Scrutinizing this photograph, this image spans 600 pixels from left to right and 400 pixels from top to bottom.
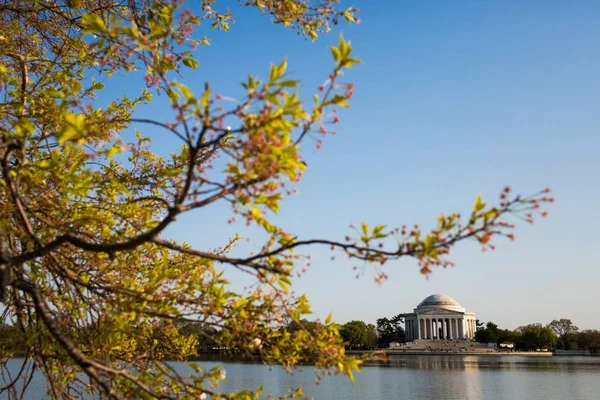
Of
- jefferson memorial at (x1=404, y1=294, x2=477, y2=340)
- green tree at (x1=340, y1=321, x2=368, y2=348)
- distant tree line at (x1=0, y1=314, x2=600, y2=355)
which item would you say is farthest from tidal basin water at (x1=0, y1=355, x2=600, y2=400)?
jefferson memorial at (x1=404, y1=294, x2=477, y2=340)

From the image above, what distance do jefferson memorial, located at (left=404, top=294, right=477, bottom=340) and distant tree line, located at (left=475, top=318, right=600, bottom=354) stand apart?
385 centimetres

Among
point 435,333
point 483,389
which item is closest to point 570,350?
point 435,333

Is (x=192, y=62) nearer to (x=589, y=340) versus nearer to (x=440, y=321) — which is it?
(x=589, y=340)

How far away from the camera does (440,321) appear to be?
126438mm

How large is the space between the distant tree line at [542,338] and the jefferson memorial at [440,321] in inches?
152

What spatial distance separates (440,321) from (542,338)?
74.9 feet

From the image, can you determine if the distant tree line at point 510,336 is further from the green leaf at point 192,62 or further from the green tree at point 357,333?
the green leaf at point 192,62

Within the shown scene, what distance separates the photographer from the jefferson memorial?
124 metres

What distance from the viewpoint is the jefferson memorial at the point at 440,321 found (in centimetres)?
12356

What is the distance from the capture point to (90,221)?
448cm

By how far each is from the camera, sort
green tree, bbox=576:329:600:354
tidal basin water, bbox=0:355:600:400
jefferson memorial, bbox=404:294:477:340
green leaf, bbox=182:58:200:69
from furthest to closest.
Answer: jefferson memorial, bbox=404:294:477:340, green tree, bbox=576:329:600:354, tidal basin water, bbox=0:355:600:400, green leaf, bbox=182:58:200:69

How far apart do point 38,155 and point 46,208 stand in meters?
1.10

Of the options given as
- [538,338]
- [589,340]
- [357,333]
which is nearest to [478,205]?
[357,333]

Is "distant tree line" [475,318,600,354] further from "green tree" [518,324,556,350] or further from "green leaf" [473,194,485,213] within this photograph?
"green leaf" [473,194,485,213]
